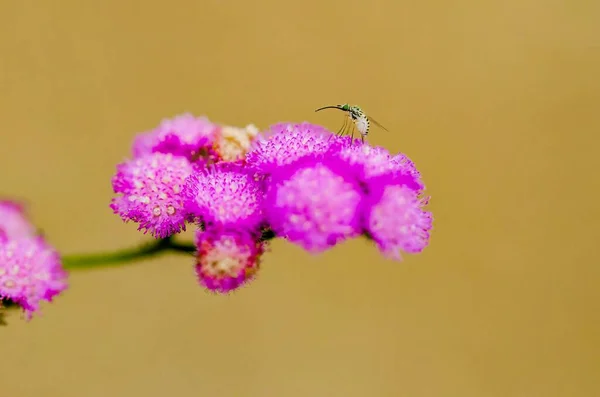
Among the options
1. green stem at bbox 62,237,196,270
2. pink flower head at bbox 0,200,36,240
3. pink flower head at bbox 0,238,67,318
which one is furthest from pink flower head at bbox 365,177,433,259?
pink flower head at bbox 0,200,36,240

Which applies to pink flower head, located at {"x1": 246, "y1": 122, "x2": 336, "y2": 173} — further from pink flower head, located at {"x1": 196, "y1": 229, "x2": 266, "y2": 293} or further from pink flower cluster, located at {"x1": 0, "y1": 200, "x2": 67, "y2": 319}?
pink flower cluster, located at {"x1": 0, "y1": 200, "x2": 67, "y2": 319}

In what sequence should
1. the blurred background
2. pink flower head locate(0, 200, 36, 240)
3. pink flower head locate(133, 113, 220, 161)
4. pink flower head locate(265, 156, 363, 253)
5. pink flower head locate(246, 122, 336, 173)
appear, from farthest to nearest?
the blurred background
pink flower head locate(0, 200, 36, 240)
pink flower head locate(133, 113, 220, 161)
pink flower head locate(246, 122, 336, 173)
pink flower head locate(265, 156, 363, 253)

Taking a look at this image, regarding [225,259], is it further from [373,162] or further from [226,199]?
[373,162]

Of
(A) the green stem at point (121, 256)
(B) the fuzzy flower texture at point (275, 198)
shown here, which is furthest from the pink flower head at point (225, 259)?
(A) the green stem at point (121, 256)

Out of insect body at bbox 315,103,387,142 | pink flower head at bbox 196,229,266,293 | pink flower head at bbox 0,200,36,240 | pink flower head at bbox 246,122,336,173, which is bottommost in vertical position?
pink flower head at bbox 0,200,36,240

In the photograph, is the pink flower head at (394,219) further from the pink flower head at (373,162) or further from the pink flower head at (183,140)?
the pink flower head at (183,140)

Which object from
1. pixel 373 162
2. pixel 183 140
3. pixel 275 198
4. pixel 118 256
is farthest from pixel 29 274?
pixel 373 162

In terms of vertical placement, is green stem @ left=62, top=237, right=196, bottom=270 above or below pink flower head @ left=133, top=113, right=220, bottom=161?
below

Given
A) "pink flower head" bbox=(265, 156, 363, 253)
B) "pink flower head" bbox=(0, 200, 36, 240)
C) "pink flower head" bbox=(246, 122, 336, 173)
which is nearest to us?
"pink flower head" bbox=(265, 156, 363, 253)
